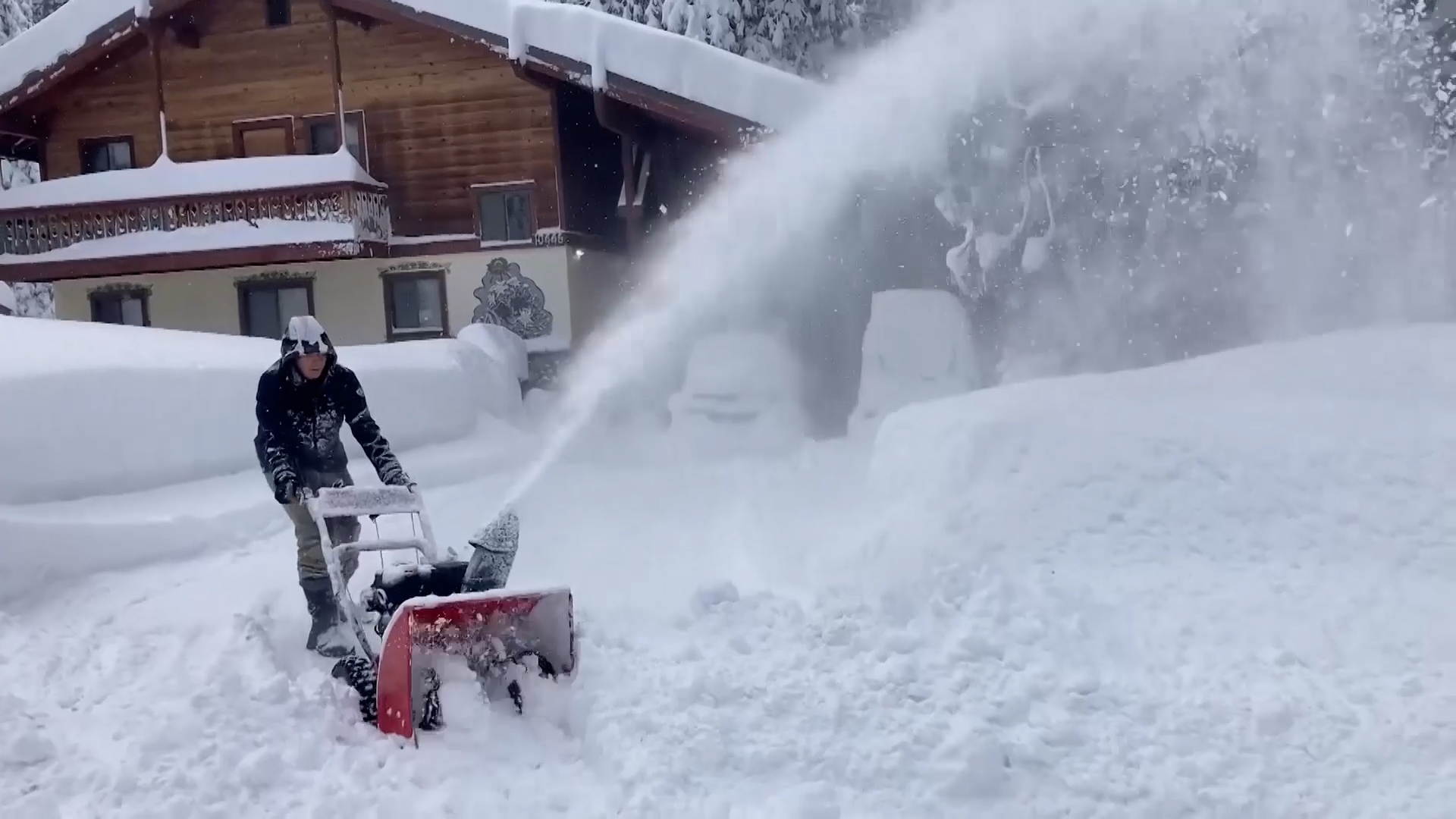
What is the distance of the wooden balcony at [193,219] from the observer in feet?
56.9

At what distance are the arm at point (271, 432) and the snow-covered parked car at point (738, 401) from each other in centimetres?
742

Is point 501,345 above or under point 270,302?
under

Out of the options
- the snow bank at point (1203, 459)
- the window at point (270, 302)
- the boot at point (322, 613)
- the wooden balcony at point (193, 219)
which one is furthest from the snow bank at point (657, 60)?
the boot at point (322, 613)

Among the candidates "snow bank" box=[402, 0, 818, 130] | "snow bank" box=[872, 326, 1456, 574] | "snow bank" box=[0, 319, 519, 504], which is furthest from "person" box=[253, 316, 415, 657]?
"snow bank" box=[402, 0, 818, 130]

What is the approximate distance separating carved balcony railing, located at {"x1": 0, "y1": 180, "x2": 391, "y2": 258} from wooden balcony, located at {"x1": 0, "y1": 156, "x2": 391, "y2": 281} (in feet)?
0.04

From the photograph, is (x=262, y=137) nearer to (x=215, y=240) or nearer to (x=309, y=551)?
(x=215, y=240)

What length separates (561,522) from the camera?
955cm

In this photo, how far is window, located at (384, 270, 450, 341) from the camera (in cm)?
1872

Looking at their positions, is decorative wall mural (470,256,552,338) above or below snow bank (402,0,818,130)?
below

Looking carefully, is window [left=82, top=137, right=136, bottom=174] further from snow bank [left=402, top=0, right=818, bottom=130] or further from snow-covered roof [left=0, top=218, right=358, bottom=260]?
snow bank [left=402, top=0, right=818, bottom=130]

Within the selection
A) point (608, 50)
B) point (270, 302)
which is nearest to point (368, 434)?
point (608, 50)

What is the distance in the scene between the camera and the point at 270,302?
19234mm

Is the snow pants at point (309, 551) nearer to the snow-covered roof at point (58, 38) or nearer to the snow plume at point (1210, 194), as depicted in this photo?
the snow plume at point (1210, 194)

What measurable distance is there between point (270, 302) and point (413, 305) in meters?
2.53
